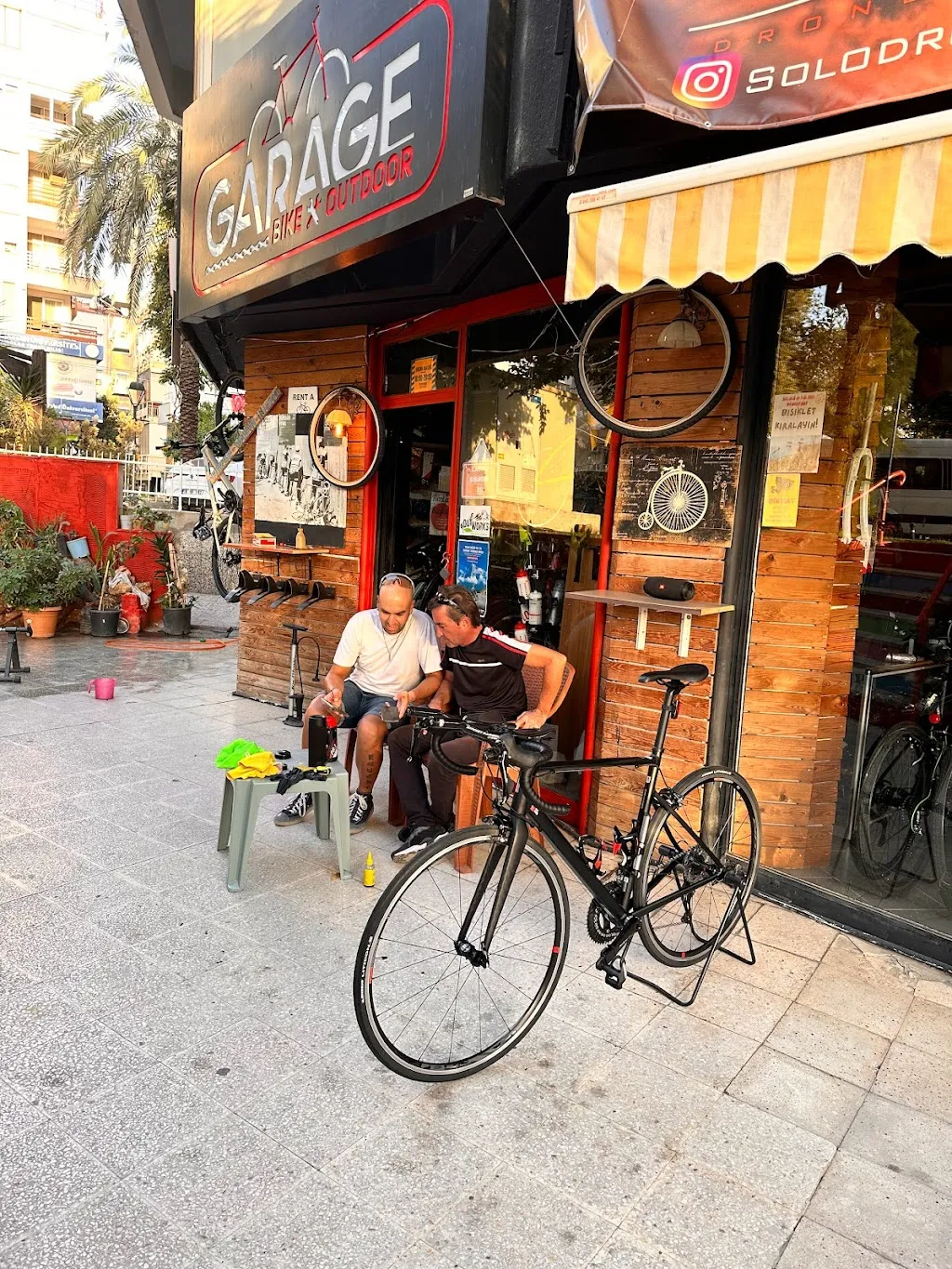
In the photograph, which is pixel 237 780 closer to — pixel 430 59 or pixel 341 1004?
pixel 341 1004

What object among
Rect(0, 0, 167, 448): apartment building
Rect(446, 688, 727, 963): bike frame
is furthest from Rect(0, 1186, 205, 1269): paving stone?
Rect(0, 0, 167, 448): apartment building

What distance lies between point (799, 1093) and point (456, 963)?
1.22 m

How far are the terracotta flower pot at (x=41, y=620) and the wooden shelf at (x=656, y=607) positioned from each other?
7.75 metres

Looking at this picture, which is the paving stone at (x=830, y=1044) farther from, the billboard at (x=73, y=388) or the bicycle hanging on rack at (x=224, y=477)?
the billboard at (x=73, y=388)

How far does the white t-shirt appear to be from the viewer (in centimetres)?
454

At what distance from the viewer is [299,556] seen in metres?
6.86

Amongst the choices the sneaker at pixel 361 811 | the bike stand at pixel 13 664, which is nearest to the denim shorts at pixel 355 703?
the sneaker at pixel 361 811

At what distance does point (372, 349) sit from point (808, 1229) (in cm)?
585

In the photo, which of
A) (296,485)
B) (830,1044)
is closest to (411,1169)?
(830,1044)

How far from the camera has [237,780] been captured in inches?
146

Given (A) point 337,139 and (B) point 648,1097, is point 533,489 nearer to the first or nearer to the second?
(A) point 337,139

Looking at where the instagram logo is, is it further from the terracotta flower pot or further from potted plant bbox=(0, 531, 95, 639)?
the terracotta flower pot

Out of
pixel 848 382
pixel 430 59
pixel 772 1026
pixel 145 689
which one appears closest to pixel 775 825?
pixel 772 1026

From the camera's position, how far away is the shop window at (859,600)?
3.77 metres
